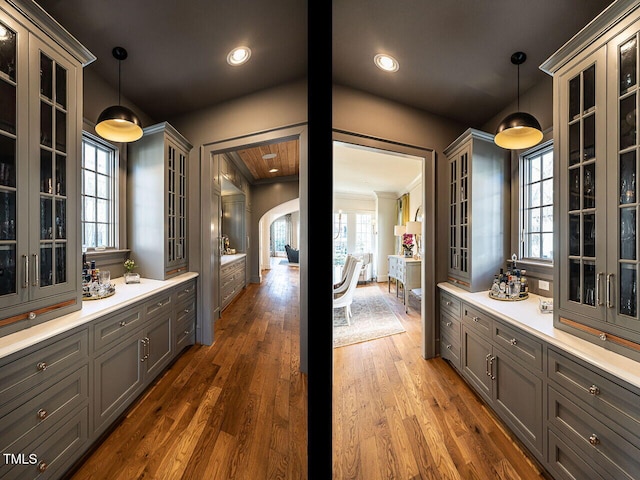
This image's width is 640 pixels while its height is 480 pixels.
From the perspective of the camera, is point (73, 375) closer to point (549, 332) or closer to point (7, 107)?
point (7, 107)

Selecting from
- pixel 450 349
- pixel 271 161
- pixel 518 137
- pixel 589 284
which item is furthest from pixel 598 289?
pixel 271 161

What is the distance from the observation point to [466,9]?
717 mm

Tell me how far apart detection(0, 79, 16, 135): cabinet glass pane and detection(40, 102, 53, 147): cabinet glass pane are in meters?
0.05

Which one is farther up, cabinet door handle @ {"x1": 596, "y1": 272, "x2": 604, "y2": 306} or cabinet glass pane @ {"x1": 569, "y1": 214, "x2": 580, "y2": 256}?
cabinet glass pane @ {"x1": 569, "y1": 214, "x2": 580, "y2": 256}

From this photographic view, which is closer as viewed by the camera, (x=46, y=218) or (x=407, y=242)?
(x=46, y=218)

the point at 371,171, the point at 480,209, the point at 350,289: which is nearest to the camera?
the point at 480,209

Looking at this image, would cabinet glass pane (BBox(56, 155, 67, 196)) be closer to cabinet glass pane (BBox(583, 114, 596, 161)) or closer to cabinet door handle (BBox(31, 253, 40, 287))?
cabinet door handle (BBox(31, 253, 40, 287))

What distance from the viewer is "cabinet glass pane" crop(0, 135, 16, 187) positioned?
449 millimetres

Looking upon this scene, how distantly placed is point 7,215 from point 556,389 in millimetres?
1286

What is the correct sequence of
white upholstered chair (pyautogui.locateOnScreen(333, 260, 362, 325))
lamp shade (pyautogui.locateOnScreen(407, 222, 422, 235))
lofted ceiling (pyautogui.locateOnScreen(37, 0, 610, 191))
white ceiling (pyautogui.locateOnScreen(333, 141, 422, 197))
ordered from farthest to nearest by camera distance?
lamp shade (pyautogui.locateOnScreen(407, 222, 422, 235))
white ceiling (pyautogui.locateOnScreen(333, 141, 422, 197))
white upholstered chair (pyautogui.locateOnScreen(333, 260, 362, 325))
lofted ceiling (pyautogui.locateOnScreen(37, 0, 610, 191))

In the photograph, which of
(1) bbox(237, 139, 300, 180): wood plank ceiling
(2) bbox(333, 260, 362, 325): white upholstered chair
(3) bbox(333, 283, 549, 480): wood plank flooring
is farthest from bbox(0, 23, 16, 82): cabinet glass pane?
(2) bbox(333, 260, 362, 325): white upholstered chair

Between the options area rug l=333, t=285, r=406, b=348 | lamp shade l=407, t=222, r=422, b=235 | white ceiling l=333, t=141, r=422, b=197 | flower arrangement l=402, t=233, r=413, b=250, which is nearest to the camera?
area rug l=333, t=285, r=406, b=348

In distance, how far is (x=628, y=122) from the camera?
0.52 metres

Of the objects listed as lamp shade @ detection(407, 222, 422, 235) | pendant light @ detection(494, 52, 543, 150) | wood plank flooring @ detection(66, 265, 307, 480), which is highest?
pendant light @ detection(494, 52, 543, 150)
